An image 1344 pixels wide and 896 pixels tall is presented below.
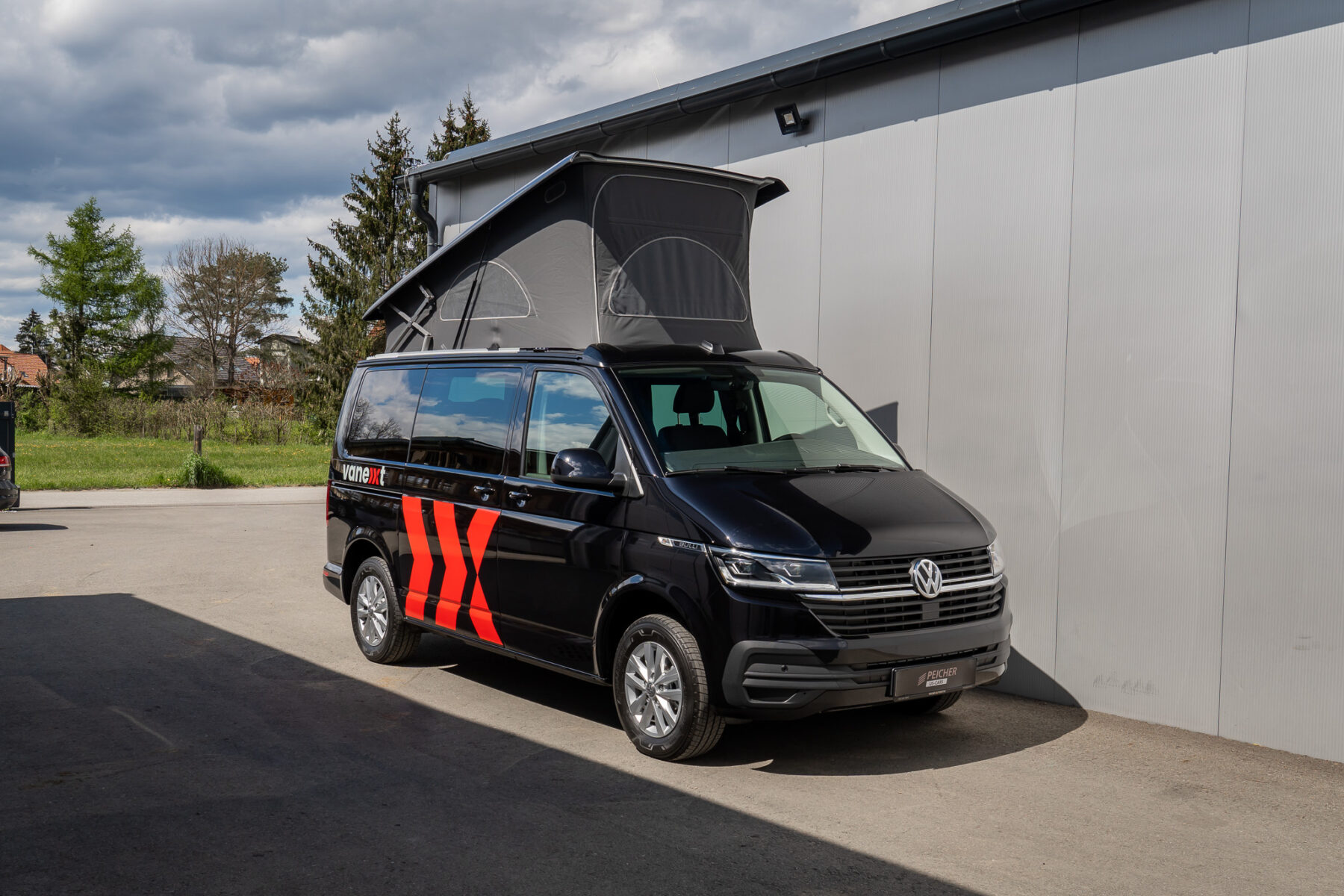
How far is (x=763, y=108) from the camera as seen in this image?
959 centimetres

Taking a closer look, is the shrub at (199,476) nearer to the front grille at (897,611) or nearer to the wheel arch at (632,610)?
the wheel arch at (632,610)

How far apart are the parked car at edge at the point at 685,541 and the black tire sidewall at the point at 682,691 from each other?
0.03 feet

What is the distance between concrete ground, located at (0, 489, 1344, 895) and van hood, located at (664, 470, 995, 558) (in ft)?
3.79

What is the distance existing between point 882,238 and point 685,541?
3946 mm

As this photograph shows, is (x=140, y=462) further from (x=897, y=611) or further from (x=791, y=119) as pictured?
(x=897, y=611)

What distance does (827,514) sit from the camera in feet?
18.0

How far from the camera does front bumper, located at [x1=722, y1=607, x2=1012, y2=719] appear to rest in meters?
5.21

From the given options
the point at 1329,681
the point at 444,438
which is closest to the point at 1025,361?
the point at 1329,681

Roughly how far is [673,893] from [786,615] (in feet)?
4.99

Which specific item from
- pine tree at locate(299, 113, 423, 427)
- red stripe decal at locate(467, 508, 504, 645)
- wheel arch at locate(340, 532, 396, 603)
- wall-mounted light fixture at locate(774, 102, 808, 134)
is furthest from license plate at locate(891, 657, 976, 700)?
pine tree at locate(299, 113, 423, 427)

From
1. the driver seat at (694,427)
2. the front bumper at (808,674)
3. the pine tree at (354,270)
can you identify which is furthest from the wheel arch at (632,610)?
the pine tree at (354,270)

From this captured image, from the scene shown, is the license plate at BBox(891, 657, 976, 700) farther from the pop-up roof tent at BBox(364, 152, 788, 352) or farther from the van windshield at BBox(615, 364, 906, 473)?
the pop-up roof tent at BBox(364, 152, 788, 352)

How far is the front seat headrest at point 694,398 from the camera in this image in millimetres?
6320

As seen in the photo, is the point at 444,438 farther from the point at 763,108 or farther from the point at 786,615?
the point at 763,108
